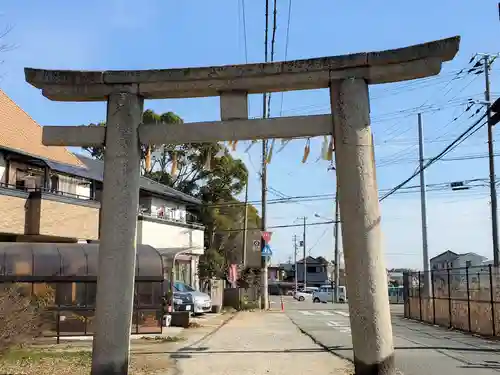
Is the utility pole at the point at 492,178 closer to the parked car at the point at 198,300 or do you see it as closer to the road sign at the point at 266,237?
the road sign at the point at 266,237

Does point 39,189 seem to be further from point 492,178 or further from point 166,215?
point 492,178

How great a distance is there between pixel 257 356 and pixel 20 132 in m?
15.4

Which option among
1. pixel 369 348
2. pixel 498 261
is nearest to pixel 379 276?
pixel 369 348

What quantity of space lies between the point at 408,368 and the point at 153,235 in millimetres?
22615

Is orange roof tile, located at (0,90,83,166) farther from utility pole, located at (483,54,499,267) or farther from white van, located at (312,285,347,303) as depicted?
white van, located at (312,285,347,303)

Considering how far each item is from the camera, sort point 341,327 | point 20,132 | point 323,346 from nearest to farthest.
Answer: point 323,346, point 341,327, point 20,132

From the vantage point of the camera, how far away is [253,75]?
945 centimetres

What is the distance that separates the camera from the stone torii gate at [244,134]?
877 centimetres

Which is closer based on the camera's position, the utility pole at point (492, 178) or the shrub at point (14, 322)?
the shrub at point (14, 322)

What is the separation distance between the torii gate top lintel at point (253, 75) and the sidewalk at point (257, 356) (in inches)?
206

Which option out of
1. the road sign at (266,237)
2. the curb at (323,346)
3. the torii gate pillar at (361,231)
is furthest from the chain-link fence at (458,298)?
the torii gate pillar at (361,231)

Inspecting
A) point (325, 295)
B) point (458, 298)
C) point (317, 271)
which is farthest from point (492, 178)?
point (317, 271)

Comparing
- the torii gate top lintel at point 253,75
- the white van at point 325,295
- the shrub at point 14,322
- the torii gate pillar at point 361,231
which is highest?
the torii gate top lintel at point 253,75

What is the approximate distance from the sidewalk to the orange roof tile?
10.6m
